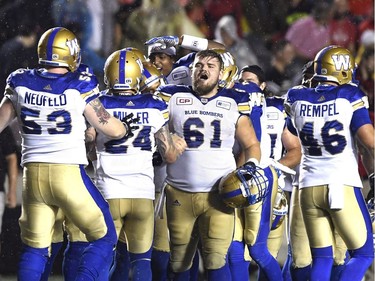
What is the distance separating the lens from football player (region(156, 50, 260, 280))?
5852 millimetres

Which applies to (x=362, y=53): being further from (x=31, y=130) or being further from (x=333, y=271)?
(x=31, y=130)

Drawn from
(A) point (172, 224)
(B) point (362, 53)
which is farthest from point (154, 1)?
(A) point (172, 224)

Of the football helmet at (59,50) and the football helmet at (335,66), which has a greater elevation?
the football helmet at (59,50)

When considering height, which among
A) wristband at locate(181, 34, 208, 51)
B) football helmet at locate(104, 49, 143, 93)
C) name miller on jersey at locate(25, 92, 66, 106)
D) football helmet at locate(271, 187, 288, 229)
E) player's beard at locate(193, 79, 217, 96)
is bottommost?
football helmet at locate(271, 187, 288, 229)

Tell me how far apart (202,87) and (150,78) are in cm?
49

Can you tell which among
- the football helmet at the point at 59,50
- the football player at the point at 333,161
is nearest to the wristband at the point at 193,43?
the football player at the point at 333,161

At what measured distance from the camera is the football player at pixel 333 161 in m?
5.91

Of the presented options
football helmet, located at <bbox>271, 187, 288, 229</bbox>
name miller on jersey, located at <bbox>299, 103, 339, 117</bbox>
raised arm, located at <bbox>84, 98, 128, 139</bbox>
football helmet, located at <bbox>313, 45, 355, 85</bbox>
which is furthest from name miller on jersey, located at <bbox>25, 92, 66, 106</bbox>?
football helmet, located at <bbox>271, 187, 288, 229</bbox>

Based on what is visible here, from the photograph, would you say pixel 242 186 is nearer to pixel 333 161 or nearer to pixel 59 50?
pixel 333 161

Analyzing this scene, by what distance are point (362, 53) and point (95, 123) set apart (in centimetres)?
438

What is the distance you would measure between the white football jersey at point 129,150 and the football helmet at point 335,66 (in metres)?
0.82

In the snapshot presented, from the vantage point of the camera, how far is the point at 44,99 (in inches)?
213

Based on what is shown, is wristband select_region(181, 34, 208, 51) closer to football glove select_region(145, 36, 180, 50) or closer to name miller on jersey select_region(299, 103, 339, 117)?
football glove select_region(145, 36, 180, 50)

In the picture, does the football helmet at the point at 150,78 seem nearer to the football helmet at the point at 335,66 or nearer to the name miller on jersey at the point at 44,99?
the football helmet at the point at 335,66
